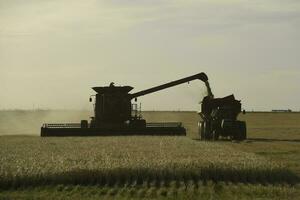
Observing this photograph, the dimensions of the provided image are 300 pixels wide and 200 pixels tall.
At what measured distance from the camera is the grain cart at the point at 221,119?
146 ft

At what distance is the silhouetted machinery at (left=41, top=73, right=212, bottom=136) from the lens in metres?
48.5

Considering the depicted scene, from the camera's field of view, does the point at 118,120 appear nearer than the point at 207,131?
No

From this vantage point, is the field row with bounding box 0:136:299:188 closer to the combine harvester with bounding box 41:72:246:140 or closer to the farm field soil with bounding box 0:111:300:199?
the farm field soil with bounding box 0:111:300:199

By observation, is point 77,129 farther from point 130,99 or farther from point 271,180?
point 271,180

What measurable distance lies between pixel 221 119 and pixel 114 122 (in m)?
8.69

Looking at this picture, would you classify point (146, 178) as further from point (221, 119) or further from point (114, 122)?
point (114, 122)

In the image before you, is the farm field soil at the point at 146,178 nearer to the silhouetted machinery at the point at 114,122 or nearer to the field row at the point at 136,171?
the field row at the point at 136,171

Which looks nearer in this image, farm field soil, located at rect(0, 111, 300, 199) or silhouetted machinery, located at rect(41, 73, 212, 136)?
farm field soil, located at rect(0, 111, 300, 199)

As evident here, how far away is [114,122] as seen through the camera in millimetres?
49500

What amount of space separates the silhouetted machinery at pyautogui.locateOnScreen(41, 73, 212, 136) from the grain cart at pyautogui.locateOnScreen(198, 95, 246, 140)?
2473 mm

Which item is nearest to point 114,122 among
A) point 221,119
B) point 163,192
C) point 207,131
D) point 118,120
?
point 118,120

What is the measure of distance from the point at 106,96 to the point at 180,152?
20.2 meters

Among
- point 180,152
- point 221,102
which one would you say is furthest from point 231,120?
point 180,152

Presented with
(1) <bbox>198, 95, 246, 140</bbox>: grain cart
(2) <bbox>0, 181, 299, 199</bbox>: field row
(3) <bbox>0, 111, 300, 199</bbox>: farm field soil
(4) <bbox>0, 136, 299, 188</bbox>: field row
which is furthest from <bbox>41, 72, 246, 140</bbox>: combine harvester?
(2) <bbox>0, 181, 299, 199</bbox>: field row
